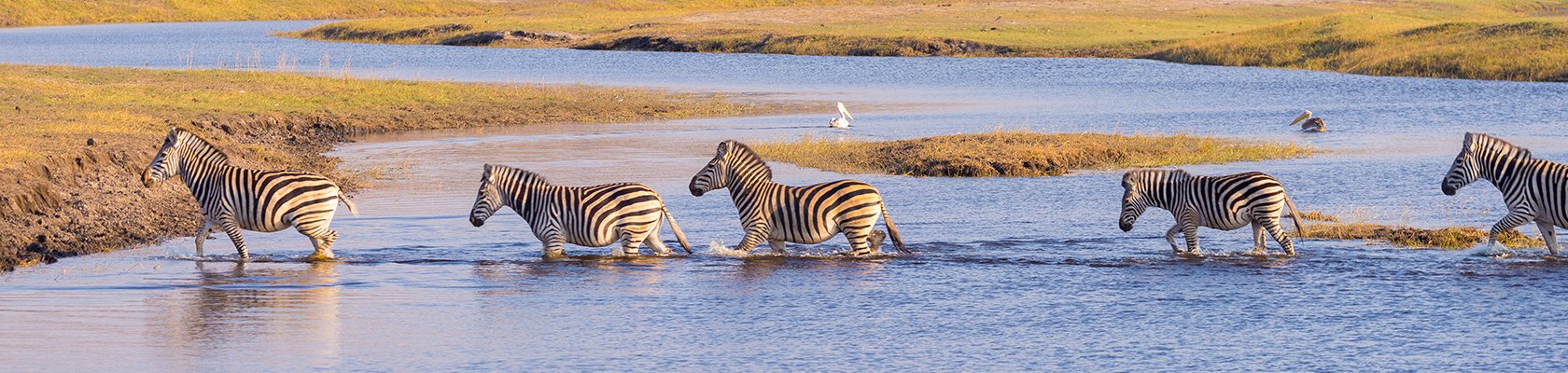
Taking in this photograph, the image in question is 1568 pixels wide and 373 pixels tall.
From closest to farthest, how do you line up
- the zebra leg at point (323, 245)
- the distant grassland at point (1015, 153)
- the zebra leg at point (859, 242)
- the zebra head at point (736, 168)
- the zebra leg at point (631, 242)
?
the zebra leg at point (631, 242)
the zebra leg at point (859, 242)
the zebra leg at point (323, 245)
the zebra head at point (736, 168)
the distant grassland at point (1015, 153)

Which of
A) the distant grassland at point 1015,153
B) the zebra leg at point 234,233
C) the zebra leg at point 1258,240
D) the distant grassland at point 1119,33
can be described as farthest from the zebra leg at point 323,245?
the distant grassland at point 1119,33

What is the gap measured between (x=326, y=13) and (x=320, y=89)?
127 meters

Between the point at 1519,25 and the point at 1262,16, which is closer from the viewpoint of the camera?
the point at 1519,25

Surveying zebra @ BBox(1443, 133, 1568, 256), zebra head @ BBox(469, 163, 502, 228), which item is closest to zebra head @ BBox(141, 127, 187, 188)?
zebra head @ BBox(469, 163, 502, 228)

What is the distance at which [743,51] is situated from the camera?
79.3 metres

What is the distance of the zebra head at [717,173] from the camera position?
16141 millimetres

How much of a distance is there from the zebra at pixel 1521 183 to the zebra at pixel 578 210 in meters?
7.24

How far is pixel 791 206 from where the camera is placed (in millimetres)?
15609

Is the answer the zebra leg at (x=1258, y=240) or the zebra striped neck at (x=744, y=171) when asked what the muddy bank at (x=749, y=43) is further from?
the zebra striped neck at (x=744, y=171)

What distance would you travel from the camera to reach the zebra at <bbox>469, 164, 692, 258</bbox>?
1532 cm

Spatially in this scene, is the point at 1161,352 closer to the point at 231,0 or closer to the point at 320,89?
the point at 320,89

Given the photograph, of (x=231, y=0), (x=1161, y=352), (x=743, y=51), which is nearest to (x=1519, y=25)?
(x=743, y=51)

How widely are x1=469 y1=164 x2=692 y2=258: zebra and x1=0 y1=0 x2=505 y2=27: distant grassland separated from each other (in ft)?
409

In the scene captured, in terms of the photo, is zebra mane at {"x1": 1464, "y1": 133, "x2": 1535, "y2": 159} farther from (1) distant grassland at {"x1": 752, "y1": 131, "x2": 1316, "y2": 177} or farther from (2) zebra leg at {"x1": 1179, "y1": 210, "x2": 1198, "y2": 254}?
(1) distant grassland at {"x1": 752, "y1": 131, "x2": 1316, "y2": 177}
